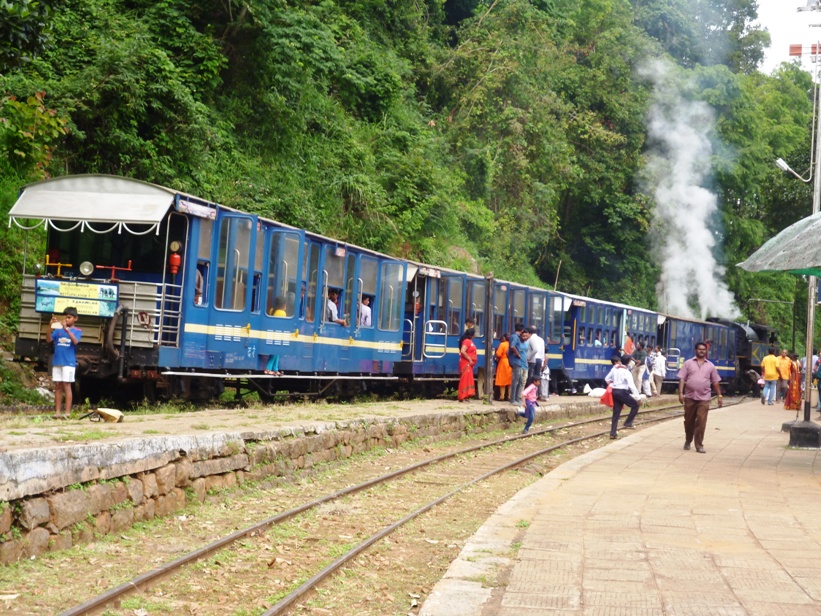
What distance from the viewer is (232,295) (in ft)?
52.9

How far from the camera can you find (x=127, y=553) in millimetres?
7742

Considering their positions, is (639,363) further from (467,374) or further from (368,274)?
(368,274)

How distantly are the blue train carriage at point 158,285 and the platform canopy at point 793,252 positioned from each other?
735 cm

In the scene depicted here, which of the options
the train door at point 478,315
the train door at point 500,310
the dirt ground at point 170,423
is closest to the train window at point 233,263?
the dirt ground at point 170,423

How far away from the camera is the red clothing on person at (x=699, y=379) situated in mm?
16016

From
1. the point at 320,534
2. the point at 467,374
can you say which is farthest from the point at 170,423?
the point at 467,374

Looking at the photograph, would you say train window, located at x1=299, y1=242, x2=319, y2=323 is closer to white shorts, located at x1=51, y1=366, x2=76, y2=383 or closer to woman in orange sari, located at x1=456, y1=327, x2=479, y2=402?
woman in orange sari, located at x1=456, y1=327, x2=479, y2=402

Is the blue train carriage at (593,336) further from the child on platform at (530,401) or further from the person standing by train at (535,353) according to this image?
the child on platform at (530,401)

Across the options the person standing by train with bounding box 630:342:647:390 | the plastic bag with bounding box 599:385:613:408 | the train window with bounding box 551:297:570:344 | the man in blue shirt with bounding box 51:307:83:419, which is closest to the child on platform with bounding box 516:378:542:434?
the plastic bag with bounding box 599:385:613:408

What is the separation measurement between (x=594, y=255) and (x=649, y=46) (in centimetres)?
962

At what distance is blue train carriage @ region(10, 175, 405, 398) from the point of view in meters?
14.5

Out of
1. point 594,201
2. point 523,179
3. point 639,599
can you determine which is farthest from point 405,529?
point 594,201

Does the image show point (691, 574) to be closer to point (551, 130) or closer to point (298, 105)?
point (298, 105)

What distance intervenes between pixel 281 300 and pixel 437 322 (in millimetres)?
6916
